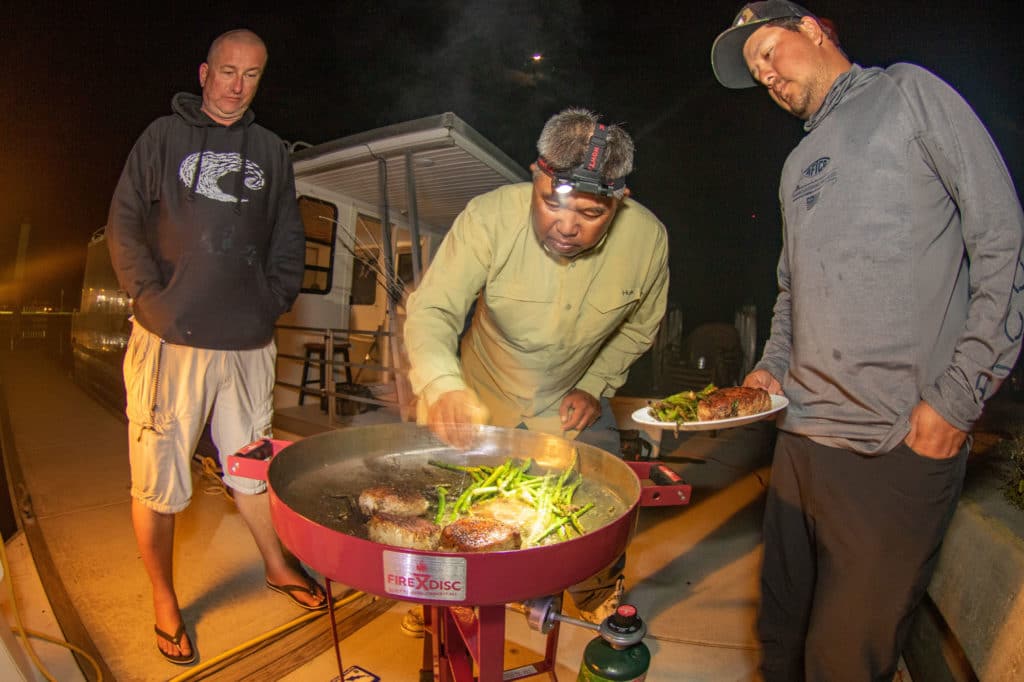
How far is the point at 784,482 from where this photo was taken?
1.91 metres

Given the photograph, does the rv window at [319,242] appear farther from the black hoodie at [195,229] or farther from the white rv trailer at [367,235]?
the black hoodie at [195,229]

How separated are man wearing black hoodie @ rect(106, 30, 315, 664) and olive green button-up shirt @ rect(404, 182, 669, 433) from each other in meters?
0.97

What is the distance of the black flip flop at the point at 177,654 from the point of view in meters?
2.28

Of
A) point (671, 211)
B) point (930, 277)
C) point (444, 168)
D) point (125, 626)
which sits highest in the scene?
point (671, 211)

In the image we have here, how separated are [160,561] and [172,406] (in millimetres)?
698

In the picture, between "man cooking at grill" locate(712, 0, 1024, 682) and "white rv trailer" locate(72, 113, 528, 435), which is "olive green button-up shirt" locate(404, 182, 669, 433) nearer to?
"man cooking at grill" locate(712, 0, 1024, 682)

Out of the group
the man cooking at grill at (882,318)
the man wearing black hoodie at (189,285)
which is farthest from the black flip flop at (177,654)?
the man cooking at grill at (882,318)

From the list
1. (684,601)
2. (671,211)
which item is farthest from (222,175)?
(671,211)

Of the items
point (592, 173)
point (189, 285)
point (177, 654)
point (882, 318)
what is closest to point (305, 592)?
point (177, 654)

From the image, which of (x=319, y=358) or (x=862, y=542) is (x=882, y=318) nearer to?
(x=862, y=542)

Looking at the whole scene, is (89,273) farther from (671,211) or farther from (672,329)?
(671,211)

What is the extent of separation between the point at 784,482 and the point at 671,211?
2415 cm

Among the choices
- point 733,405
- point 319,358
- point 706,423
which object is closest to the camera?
point 706,423

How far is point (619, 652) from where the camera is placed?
1.41 meters
